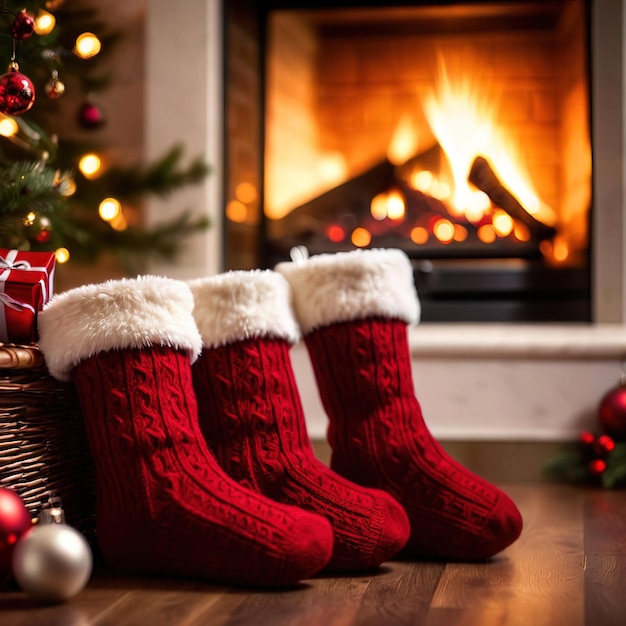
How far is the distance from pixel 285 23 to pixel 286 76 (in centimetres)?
12

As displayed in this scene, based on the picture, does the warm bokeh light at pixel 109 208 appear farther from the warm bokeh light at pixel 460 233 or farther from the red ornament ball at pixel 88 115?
the warm bokeh light at pixel 460 233

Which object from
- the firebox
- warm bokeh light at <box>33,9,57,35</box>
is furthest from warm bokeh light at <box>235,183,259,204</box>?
warm bokeh light at <box>33,9,57,35</box>

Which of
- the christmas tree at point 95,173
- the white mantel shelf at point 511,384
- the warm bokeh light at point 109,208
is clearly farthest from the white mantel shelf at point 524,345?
the warm bokeh light at point 109,208

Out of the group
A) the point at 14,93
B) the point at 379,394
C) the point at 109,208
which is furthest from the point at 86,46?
the point at 379,394

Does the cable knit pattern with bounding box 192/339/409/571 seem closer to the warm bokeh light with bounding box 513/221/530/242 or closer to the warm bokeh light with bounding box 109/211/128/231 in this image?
the warm bokeh light with bounding box 109/211/128/231

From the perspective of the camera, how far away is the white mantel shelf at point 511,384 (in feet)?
6.10

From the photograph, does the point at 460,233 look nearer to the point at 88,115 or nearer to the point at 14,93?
the point at 88,115

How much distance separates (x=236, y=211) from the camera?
2182mm

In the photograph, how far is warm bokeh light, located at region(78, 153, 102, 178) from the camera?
2.01 meters

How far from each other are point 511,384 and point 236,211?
736 millimetres

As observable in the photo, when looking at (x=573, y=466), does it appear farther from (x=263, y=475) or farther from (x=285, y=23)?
(x=285, y=23)

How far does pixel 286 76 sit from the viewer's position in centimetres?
228

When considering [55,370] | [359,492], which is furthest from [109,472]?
[359,492]

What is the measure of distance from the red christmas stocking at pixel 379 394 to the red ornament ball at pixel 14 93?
0.41 metres
